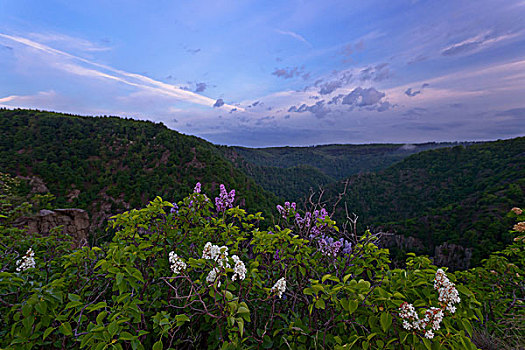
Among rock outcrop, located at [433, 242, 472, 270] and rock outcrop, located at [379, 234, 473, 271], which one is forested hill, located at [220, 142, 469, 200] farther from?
rock outcrop, located at [433, 242, 472, 270]

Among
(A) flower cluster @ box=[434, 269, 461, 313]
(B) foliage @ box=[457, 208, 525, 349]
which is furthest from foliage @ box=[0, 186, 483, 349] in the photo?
(B) foliage @ box=[457, 208, 525, 349]

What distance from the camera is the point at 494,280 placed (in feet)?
14.1

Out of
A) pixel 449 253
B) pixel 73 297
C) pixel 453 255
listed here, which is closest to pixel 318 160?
pixel 449 253

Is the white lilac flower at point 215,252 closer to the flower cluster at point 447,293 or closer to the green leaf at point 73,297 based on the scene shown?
the green leaf at point 73,297

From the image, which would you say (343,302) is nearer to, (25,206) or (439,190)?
(25,206)

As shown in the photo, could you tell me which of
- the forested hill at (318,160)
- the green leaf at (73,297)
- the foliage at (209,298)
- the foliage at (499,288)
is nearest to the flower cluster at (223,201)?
the foliage at (209,298)

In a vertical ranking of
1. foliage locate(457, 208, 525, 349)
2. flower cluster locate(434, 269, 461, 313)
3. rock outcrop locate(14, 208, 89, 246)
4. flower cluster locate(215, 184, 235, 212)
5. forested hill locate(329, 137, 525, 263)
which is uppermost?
flower cluster locate(215, 184, 235, 212)

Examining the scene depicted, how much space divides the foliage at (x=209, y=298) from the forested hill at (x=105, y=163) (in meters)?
26.4

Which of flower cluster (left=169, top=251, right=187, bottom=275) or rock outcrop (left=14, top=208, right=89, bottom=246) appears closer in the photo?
flower cluster (left=169, top=251, right=187, bottom=275)

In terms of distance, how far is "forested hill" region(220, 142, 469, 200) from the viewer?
9088cm

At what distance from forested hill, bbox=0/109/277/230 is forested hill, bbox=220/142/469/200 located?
46.3 meters

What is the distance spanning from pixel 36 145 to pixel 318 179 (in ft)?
298

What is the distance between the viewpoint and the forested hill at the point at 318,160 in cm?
9088

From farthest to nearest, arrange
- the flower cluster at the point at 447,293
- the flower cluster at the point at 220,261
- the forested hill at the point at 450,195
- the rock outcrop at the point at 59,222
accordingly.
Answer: the forested hill at the point at 450,195 < the rock outcrop at the point at 59,222 < the flower cluster at the point at 220,261 < the flower cluster at the point at 447,293
